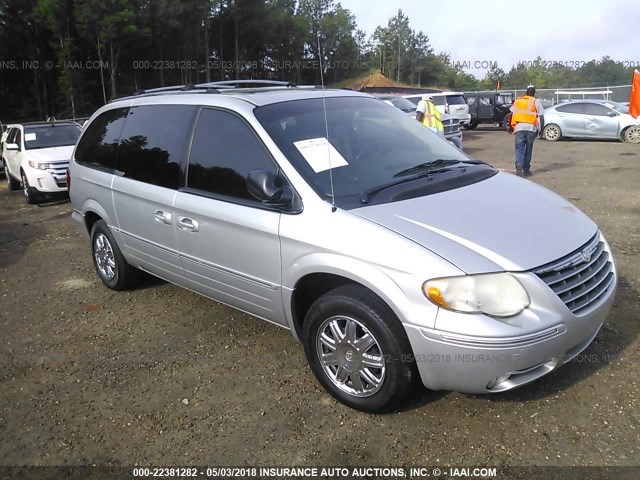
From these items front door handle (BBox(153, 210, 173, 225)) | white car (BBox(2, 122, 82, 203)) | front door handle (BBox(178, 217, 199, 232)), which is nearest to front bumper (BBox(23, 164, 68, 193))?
white car (BBox(2, 122, 82, 203))

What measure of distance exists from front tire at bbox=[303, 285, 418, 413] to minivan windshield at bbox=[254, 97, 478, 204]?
24.8 inches

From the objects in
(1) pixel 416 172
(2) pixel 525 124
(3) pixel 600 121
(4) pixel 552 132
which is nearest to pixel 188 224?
(1) pixel 416 172

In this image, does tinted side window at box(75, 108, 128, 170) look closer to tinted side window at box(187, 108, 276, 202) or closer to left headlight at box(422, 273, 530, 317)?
tinted side window at box(187, 108, 276, 202)

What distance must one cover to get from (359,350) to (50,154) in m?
10.0

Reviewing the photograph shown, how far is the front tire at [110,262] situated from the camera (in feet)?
16.6

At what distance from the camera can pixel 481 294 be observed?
2.63 meters

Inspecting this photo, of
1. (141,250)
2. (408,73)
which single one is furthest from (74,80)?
(408,73)

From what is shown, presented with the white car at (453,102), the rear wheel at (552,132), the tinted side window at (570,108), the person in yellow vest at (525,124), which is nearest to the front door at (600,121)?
the tinted side window at (570,108)

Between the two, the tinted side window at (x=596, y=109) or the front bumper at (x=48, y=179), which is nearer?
the front bumper at (x=48, y=179)

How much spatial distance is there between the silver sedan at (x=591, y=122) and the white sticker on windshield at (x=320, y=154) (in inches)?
676

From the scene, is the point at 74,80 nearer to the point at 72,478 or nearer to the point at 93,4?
the point at 93,4

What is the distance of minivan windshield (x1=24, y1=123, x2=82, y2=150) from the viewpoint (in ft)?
37.8

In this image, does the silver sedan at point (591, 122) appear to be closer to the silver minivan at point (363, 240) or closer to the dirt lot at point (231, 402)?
the dirt lot at point (231, 402)

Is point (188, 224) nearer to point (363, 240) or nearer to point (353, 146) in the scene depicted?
point (353, 146)
